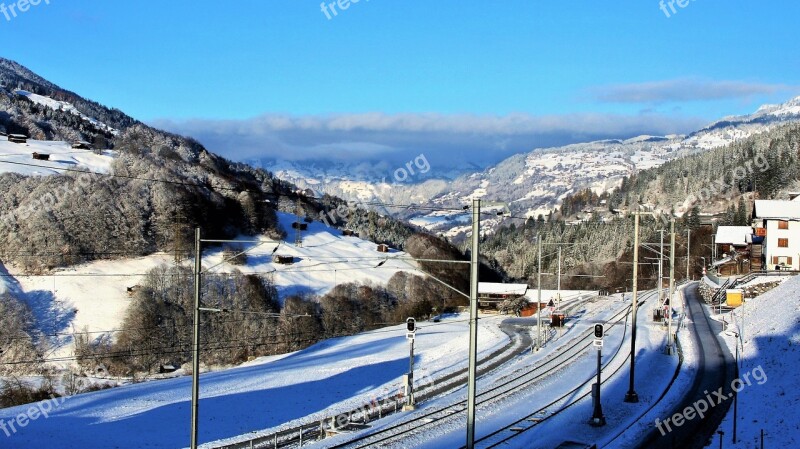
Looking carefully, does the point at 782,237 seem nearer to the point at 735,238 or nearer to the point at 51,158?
the point at 735,238

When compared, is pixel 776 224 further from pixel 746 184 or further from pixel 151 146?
pixel 746 184

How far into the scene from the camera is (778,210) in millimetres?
91500

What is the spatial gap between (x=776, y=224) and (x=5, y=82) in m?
173

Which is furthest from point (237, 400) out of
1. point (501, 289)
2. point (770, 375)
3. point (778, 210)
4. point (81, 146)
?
point (81, 146)

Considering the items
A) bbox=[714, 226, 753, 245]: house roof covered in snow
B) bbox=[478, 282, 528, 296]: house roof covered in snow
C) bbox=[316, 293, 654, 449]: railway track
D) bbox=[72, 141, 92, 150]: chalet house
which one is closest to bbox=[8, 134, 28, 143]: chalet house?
bbox=[72, 141, 92, 150]: chalet house

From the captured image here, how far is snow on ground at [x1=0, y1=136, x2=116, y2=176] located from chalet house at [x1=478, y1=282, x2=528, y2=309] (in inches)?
2081

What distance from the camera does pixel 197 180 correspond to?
107625 mm

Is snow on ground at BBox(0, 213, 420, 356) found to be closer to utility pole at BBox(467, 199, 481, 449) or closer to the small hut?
the small hut

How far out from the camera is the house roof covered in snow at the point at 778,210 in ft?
294

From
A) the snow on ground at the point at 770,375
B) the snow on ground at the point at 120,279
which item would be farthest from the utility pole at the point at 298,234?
the snow on ground at the point at 770,375

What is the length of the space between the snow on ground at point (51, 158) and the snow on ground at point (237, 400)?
4458cm

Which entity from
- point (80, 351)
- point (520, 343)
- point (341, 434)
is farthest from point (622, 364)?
point (80, 351)

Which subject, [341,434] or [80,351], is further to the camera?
[80,351]

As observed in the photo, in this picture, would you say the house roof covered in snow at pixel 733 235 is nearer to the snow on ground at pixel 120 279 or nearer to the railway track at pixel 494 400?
the snow on ground at pixel 120 279
